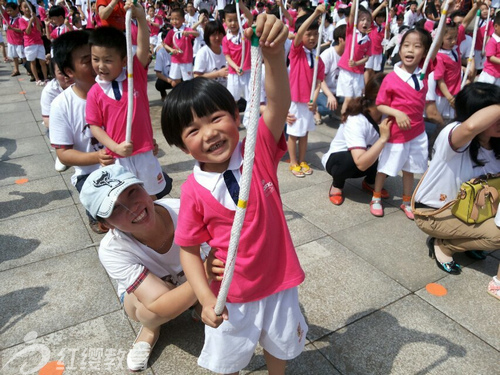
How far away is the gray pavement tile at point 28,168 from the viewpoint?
4737 mm

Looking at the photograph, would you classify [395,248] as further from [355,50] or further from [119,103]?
[355,50]

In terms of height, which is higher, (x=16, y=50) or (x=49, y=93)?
(x=49, y=93)

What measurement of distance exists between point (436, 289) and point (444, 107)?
3593 millimetres

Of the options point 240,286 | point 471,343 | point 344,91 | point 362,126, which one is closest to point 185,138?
point 240,286

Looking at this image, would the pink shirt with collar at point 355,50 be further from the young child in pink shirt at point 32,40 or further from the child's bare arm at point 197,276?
the young child in pink shirt at point 32,40

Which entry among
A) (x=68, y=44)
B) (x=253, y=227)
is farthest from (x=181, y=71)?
(x=253, y=227)

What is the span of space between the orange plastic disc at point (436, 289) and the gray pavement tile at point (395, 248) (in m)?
0.04

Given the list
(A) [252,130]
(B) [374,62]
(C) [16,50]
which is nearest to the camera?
(A) [252,130]

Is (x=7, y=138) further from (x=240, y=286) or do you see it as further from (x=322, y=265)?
(x=240, y=286)

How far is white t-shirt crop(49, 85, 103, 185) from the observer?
10.2 feet

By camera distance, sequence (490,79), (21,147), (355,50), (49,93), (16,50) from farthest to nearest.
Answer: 1. (16,50)
2. (355,50)
3. (490,79)
4. (21,147)
5. (49,93)

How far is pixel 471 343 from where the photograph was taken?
2258 mm

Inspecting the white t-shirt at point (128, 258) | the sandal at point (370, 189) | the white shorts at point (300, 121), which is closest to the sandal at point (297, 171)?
the white shorts at point (300, 121)

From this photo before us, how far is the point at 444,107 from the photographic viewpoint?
5.45 metres
